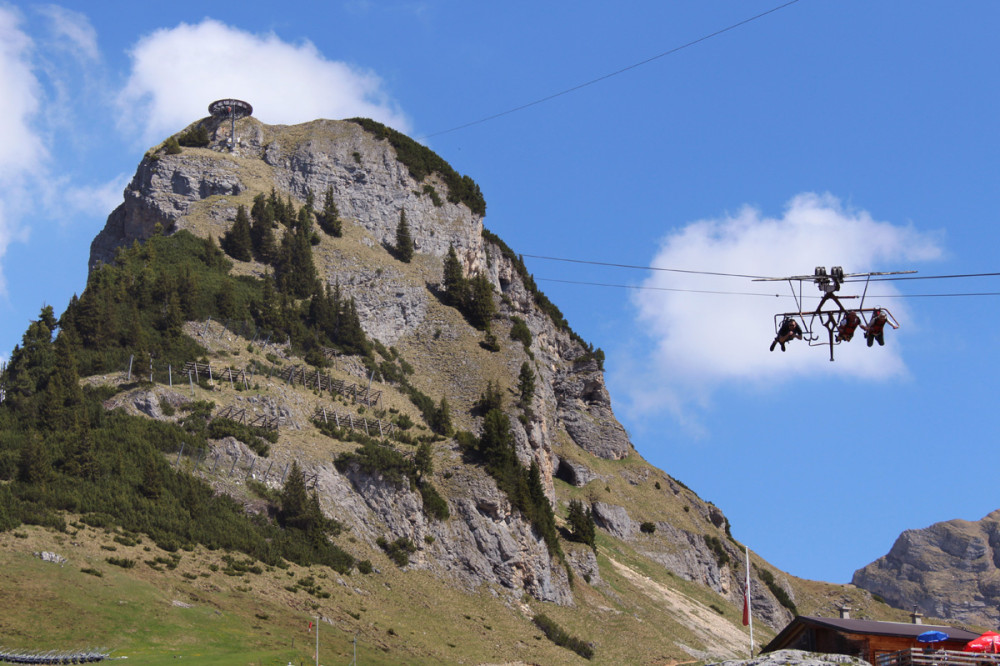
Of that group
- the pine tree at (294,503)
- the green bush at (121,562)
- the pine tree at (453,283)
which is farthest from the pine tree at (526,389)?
the green bush at (121,562)

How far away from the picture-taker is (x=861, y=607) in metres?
136

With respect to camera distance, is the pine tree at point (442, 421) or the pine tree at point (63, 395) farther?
the pine tree at point (442, 421)

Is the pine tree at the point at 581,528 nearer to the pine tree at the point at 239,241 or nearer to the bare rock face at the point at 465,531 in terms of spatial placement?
the bare rock face at the point at 465,531

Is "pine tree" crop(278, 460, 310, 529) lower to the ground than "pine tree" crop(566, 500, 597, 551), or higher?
lower

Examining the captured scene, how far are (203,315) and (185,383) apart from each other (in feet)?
41.2

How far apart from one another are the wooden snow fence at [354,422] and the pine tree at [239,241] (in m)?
27.7

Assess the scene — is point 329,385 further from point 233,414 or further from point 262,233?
point 262,233

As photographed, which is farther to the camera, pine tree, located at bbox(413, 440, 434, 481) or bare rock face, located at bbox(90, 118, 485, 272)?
bare rock face, located at bbox(90, 118, 485, 272)

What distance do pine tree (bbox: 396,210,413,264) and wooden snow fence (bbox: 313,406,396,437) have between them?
3564 centimetres

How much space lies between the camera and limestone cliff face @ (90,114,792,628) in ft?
296

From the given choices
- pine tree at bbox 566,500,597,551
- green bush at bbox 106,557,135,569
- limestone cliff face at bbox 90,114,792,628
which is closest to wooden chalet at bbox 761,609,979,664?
green bush at bbox 106,557,135,569

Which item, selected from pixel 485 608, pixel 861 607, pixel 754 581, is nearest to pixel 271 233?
pixel 485 608

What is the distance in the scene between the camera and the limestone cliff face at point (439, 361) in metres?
90.2

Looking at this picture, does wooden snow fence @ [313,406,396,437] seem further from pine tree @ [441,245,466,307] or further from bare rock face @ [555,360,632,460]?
bare rock face @ [555,360,632,460]
